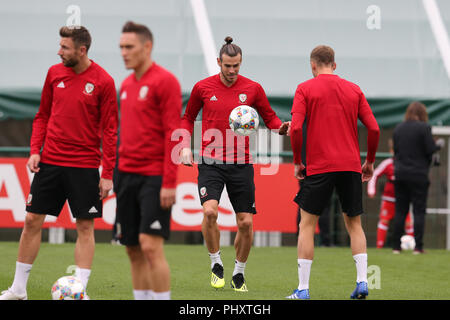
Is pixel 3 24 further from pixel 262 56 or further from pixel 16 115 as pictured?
pixel 262 56

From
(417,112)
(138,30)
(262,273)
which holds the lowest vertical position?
(262,273)

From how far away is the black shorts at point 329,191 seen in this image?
6.95 m

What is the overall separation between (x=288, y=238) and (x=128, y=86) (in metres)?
8.55

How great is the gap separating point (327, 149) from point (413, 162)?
563 cm

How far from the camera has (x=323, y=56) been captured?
7.00 metres

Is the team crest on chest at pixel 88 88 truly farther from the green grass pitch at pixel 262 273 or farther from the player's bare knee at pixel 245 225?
the player's bare knee at pixel 245 225

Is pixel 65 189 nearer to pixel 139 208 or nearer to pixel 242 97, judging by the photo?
pixel 139 208

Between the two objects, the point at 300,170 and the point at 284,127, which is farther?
the point at 284,127

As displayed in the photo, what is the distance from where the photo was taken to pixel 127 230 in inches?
219

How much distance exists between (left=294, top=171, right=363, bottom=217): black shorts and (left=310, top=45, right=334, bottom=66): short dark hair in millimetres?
967

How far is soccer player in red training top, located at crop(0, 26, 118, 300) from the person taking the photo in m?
6.51

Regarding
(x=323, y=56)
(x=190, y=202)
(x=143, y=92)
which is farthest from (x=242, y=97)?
(x=190, y=202)

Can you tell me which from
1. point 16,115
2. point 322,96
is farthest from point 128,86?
point 16,115

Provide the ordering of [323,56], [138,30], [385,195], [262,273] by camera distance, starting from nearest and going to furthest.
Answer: [138,30], [323,56], [262,273], [385,195]
